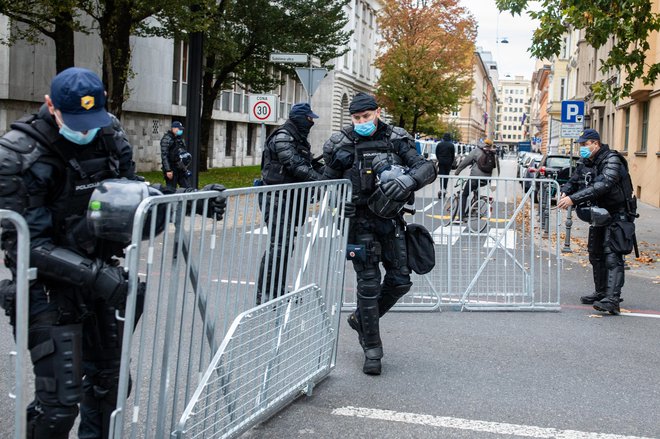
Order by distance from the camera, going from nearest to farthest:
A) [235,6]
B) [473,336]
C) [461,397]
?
[461,397], [473,336], [235,6]

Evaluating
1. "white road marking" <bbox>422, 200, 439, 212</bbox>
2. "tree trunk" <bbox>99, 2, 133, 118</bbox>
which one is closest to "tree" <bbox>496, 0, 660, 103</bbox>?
"white road marking" <bbox>422, 200, 439, 212</bbox>

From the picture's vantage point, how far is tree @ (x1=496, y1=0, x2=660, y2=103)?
12758 millimetres

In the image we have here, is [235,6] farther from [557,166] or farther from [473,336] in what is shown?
[473,336]

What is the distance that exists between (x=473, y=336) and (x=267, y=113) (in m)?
11.6

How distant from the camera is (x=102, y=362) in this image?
3.49 meters

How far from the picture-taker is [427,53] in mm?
51156

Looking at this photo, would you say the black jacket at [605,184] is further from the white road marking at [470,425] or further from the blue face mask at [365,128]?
the white road marking at [470,425]

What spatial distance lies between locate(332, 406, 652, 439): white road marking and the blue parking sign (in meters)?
13.3

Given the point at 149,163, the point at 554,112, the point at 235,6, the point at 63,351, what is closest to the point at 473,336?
the point at 63,351

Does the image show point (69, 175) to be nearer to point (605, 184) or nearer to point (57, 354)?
point (57, 354)

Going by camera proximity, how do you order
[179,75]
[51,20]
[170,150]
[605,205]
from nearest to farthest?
[605,205] < [170,150] < [51,20] < [179,75]

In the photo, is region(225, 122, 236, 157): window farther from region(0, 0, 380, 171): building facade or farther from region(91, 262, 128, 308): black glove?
region(91, 262, 128, 308): black glove

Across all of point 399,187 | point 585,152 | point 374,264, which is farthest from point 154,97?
point 399,187

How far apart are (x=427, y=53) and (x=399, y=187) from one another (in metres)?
47.5
